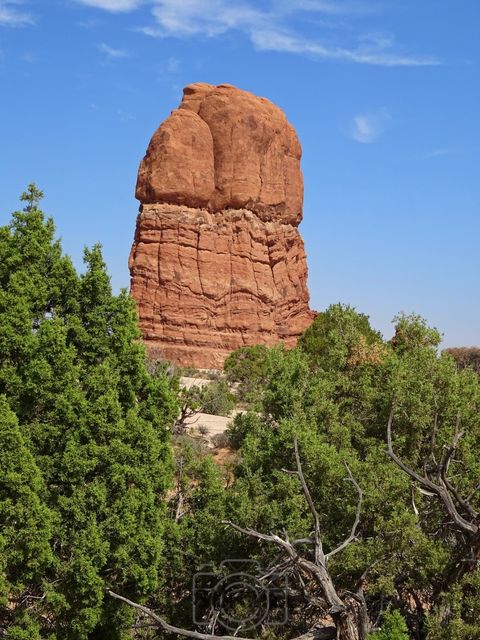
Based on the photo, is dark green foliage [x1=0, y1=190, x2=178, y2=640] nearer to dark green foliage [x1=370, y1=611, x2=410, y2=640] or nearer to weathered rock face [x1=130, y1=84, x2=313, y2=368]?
dark green foliage [x1=370, y1=611, x2=410, y2=640]

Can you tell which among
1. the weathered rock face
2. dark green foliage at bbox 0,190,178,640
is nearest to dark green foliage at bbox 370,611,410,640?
dark green foliage at bbox 0,190,178,640

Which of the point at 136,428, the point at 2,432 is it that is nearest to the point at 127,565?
the point at 136,428

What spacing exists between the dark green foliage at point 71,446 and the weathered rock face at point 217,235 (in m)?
46.6

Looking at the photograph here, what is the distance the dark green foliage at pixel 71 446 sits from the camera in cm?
1156

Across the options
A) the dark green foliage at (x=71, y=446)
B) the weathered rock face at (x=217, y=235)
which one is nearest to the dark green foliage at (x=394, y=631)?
the dark green foliage at (x=71, y=446)

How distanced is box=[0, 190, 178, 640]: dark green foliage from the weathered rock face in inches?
1834

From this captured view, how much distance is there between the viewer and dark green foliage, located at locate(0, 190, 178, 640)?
37.9 ft

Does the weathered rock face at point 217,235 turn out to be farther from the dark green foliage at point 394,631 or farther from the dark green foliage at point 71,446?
the dark green foliage at point 394,631

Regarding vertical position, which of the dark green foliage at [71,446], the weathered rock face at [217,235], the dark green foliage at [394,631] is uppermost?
the weathered rock face at [217,235]

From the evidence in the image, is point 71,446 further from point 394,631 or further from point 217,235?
point 217,235

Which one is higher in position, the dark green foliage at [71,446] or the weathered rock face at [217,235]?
the weathered rock face at [217,235]

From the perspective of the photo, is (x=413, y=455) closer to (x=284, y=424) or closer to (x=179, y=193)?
(x=284, y=424)

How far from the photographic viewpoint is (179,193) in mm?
63875

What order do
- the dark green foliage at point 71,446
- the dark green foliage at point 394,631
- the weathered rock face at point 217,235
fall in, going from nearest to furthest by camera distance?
the dark green foliage at point 394,631, the dark green foliage at point 71,446, the weathered rock face at point 217,235
